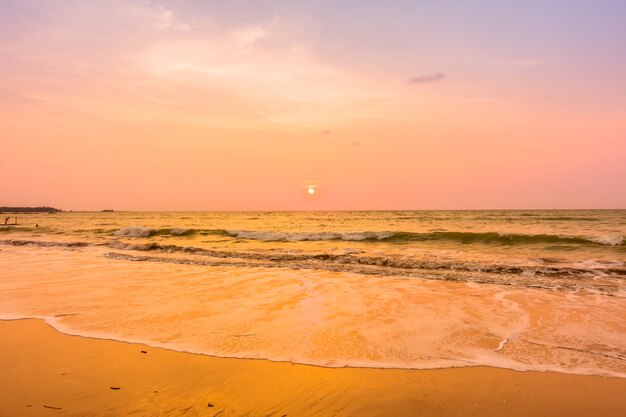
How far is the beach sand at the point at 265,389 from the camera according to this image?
3707mm

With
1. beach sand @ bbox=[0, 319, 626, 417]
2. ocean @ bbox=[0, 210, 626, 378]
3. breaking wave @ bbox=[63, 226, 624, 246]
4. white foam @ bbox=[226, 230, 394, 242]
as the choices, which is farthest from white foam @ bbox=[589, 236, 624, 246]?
beach sand @ bbox=[0, 319, 626, 417]

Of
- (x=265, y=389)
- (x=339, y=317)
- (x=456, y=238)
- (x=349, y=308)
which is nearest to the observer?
(x=265, y=389)

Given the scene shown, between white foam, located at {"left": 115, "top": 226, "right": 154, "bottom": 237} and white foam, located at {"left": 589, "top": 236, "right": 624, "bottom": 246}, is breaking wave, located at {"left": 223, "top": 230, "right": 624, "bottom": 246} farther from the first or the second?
white foam, located at {"left": 115, "top": 226, "right": 154, "bottom": 237}

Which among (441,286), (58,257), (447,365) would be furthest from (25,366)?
(58,257)

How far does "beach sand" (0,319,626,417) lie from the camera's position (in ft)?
12.2

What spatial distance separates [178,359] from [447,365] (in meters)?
3.46

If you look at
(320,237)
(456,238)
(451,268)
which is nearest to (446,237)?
(456,238)

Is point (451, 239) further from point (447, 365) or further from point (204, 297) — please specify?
point (447, 365)

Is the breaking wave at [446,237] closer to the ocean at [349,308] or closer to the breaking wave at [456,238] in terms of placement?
the breaking wave at [456,238]

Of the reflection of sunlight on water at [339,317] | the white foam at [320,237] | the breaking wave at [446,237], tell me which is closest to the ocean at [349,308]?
the reflection of sunlight on water at [339,317]

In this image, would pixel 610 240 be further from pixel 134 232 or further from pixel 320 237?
pixel 134 232

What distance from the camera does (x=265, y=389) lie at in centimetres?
415

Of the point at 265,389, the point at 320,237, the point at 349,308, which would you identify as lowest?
the point at 320,237

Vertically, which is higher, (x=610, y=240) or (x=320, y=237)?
(x=610, y=240)
